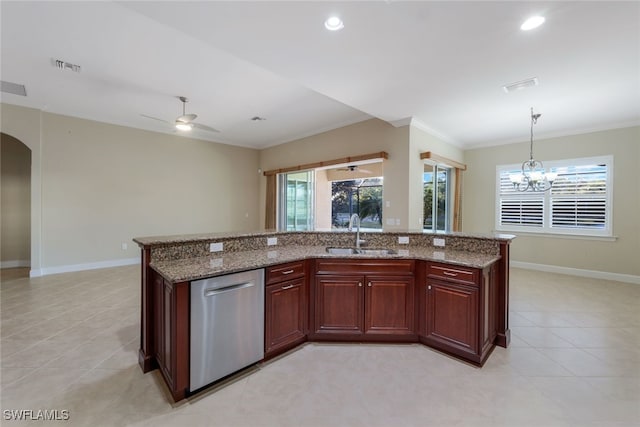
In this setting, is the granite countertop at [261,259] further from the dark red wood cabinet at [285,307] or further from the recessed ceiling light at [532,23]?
the recessed ceiling light at [532,23]

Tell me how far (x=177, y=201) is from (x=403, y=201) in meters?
5.23

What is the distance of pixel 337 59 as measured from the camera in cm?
270

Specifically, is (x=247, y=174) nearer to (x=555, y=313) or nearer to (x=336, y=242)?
(x=336, y=242)

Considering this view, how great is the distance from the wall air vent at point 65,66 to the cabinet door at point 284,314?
373cm

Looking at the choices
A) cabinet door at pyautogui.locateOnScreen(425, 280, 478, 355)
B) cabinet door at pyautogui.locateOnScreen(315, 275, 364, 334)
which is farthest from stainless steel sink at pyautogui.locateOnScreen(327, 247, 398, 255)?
cabinet door at pyautogui.locateOnScreen(425, 280, 478, 355)

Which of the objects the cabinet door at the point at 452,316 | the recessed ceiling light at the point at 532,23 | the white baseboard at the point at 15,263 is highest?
the recessed ceiling light at the point at 532,23

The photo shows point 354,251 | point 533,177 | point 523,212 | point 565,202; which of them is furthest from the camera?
point 523,212

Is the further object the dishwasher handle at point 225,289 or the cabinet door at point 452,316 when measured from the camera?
the cabinet door at point 452,316

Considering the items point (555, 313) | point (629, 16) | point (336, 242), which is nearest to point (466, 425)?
point (336, 242)

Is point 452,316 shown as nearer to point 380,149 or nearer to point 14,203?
point 380,149

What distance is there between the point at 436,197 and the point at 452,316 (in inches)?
160

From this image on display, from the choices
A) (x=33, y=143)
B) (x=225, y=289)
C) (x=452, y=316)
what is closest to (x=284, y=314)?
(x=225, y=289)

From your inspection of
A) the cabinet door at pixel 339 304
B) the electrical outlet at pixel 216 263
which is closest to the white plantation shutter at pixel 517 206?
the cabinet door at pixel 339 304

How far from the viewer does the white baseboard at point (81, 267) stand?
16.1ft
